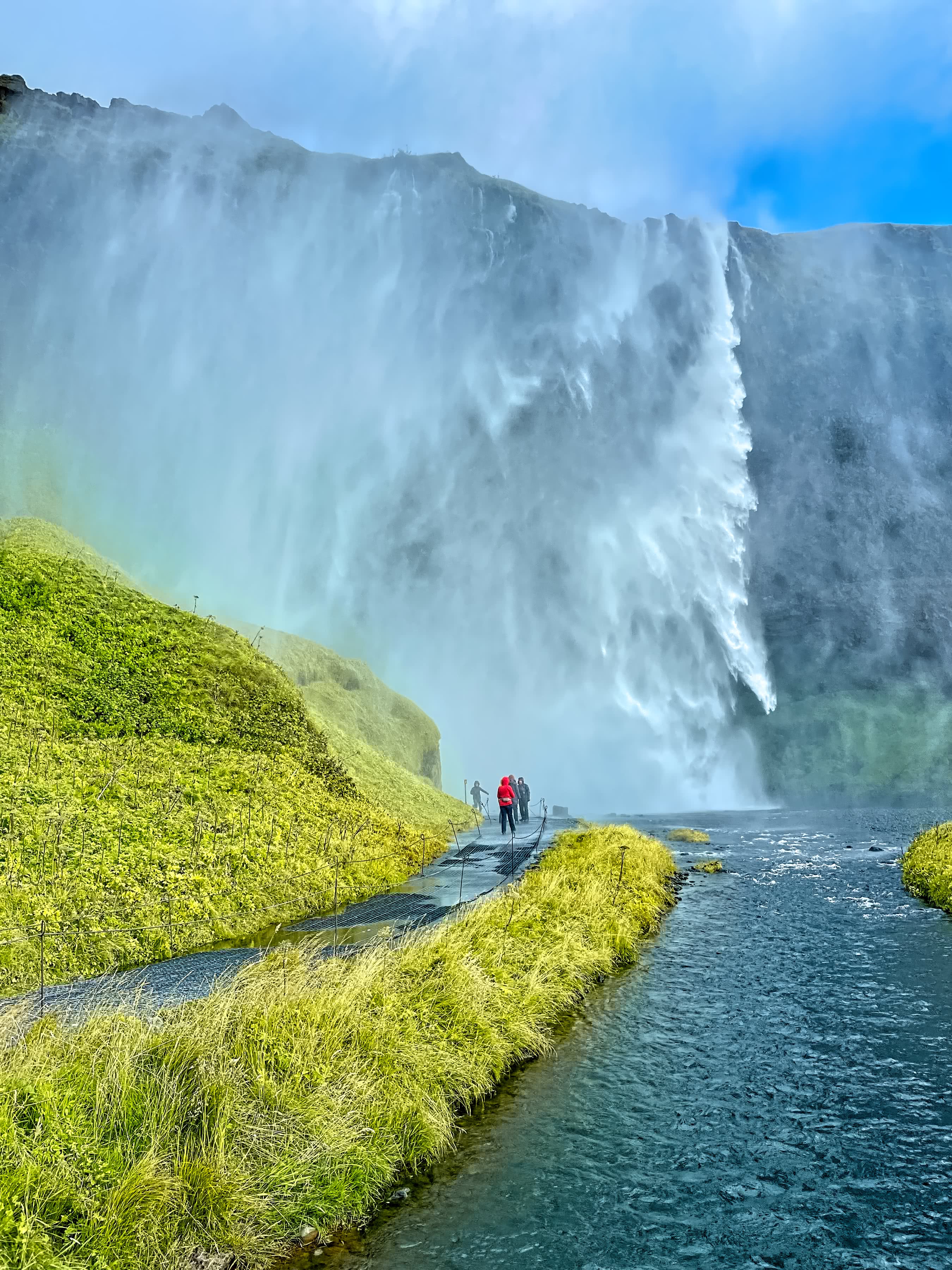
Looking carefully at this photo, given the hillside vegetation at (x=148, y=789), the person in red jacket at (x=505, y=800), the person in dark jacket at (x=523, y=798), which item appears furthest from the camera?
the person in dark jacket at (x=523, y=798)

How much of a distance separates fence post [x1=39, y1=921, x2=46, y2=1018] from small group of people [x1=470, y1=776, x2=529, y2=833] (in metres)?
21.7

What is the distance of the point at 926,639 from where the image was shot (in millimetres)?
110062

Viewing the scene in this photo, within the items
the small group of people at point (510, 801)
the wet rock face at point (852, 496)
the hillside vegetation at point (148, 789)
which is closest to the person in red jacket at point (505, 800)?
the small group of people at point (510, 801)

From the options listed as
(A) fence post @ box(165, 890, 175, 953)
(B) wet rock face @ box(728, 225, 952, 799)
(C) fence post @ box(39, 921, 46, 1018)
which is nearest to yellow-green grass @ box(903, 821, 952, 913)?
(A) fence post @ box(165, 890, 175, 953)

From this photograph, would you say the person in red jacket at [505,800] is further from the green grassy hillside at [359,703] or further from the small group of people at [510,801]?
the green grassy hillside at [359,703]

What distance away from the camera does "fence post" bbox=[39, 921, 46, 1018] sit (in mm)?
11102

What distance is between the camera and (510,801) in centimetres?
4222

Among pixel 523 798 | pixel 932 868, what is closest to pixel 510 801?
pixel 523 798

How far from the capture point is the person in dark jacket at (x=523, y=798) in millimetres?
50688

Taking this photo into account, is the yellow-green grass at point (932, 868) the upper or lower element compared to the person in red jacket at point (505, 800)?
lower

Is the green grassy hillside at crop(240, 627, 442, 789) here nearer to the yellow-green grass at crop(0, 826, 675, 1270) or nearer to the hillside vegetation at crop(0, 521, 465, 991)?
the hillside vegetation at crop(0, 521, 465, 991)

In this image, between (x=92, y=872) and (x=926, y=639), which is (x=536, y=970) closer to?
(x=92, y=872)

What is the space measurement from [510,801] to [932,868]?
19.8 m

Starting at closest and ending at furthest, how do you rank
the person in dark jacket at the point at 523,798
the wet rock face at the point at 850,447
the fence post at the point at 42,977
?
the fence post at the point at 42,977 → the person in dark jacket at the point at 523,798 → the wet rock face at the point at 850,447
